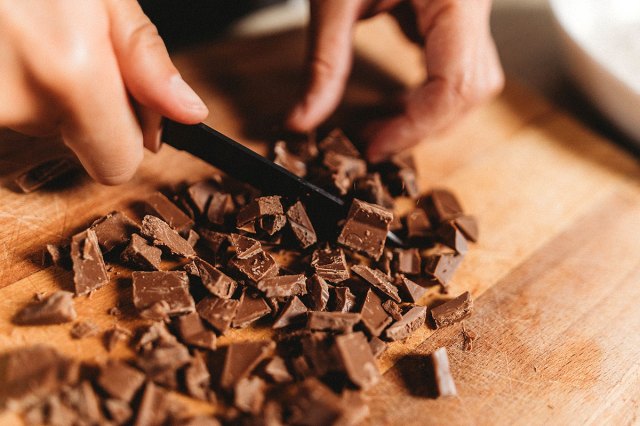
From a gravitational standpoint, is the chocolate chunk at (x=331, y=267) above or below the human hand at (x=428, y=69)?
below

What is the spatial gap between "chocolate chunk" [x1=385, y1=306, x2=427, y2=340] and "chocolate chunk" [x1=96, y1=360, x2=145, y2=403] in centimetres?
99

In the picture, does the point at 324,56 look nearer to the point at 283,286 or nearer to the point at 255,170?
the point at 255,170

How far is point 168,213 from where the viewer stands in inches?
99.4

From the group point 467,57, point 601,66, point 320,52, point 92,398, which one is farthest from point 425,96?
point 92,398

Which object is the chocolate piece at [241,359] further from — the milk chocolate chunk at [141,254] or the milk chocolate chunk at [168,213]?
the milk chocolate chunk at [168,213]

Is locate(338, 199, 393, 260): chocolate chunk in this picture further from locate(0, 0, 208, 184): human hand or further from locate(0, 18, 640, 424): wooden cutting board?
locate(0, 0, 208, 184): human hand

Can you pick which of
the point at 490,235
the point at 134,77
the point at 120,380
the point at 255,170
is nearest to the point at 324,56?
the point at 255,170

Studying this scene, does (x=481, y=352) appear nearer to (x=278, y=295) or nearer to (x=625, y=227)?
(x=278, y=295)

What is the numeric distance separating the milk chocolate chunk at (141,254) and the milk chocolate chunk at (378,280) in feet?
2.78

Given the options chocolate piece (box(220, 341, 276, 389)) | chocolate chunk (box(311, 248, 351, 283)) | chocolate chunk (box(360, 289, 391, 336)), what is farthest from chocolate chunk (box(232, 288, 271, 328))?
chocolate chunk (box(360, 289, 391, 336))

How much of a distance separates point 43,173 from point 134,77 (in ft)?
2.62

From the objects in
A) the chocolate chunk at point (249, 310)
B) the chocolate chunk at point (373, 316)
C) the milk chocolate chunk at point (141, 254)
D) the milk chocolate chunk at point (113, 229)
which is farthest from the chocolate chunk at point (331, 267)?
the milk chocolate chunk at point (113, 229)

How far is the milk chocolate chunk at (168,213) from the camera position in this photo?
8.24 feet

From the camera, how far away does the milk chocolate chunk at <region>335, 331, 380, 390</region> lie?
6.75 ft
